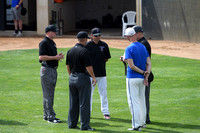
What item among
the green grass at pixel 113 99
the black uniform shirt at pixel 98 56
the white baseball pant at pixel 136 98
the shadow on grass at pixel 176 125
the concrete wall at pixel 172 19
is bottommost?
the shadow on grass at pixel 176 125

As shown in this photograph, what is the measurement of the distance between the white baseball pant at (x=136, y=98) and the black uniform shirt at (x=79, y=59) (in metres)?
0.81

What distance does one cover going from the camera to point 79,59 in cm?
789

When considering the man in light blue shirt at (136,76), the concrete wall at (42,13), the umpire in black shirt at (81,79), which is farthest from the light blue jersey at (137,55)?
the concrete wall at (42,13)

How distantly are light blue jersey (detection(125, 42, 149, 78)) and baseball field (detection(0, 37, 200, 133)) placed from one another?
108 centimetres

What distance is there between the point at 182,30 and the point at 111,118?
14349 millimetres

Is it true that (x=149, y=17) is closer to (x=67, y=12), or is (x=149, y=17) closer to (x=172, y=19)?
(x=172, y=19)

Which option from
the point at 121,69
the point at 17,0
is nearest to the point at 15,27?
the point at 17,0

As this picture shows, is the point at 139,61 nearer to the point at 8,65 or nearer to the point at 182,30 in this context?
the point at 8,65

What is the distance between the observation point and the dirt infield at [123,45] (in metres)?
19.3

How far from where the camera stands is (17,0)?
23.2 m

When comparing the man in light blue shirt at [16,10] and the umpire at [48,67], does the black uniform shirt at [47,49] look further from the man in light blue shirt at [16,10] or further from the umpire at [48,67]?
the man in light blue shirt at [16,10]

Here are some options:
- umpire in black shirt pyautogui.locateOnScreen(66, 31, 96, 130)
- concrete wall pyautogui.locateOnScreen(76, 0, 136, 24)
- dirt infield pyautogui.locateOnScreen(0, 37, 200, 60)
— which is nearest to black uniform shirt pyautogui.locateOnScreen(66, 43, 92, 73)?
umpire in black shirt pyautogui.locateOnScreen(66, 31, 96, 130)

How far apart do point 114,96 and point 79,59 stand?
3580 mm

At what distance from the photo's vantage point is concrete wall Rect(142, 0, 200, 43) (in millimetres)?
22125
